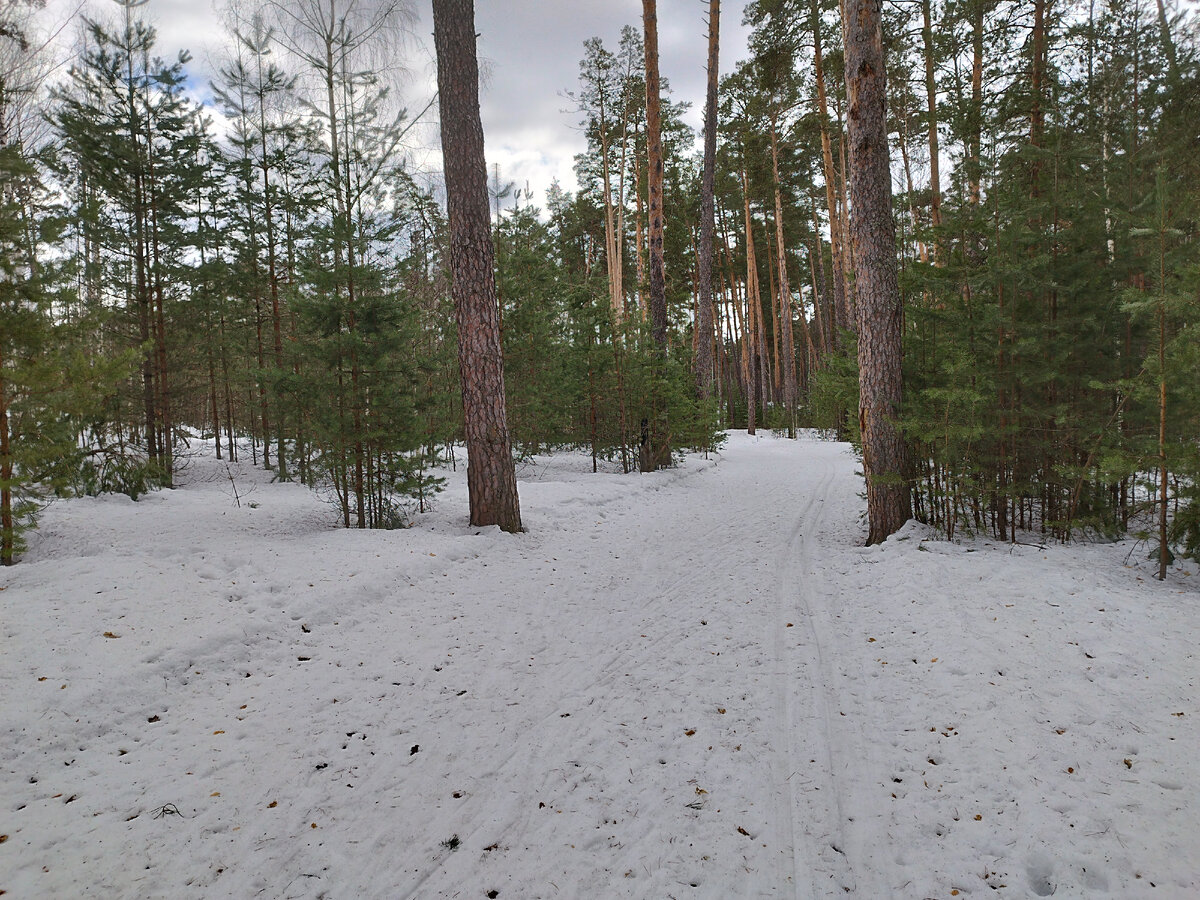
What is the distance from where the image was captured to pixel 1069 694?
2.92m

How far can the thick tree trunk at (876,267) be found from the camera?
607 centimetres

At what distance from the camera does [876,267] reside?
6.14m

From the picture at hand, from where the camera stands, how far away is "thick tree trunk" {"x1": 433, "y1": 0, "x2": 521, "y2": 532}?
6555mm

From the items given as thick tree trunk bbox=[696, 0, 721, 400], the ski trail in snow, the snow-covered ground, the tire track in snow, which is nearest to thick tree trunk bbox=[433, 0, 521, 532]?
the tire track in snow

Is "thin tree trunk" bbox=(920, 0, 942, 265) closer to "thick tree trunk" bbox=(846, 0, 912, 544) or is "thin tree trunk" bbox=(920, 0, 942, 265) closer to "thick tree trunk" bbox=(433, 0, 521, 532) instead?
"thick tree trunk" bbox=(846, 0, 912, 544)

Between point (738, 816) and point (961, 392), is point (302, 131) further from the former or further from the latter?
point (738, 816)

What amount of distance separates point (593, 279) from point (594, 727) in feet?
55.0

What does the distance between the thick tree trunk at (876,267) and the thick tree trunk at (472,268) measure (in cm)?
430

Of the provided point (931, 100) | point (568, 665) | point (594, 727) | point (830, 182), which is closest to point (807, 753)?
point (594, 727)

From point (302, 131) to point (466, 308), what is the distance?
10.4 m

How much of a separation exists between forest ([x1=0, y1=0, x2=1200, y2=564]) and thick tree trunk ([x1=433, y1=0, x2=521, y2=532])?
26.9 inches

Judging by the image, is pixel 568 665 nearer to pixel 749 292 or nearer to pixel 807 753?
pixel 807 753

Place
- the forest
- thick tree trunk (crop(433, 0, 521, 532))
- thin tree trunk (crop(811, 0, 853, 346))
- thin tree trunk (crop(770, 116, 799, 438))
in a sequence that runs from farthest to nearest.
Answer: thin tree trunk (crop(770, 116, 799, 438))
thin tree trunk (crop(811, 0, 853, 346))
thick tree trunk (crop(433, 0, 521, 532))
the forest

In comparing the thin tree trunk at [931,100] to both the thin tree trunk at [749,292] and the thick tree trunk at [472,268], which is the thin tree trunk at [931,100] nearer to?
the thin tree trunk at [749,292]
